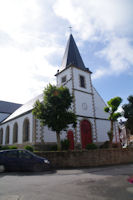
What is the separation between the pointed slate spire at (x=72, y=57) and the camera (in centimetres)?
2379

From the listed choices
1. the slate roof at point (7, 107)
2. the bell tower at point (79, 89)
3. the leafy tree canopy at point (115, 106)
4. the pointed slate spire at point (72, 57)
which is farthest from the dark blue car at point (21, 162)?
the slate roof at point (7, 107)

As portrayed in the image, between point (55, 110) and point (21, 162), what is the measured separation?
18.7 feet

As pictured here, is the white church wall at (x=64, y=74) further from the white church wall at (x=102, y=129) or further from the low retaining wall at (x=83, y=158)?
the low retaining wall at (x=83, y=158)

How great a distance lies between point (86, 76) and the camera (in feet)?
78.1

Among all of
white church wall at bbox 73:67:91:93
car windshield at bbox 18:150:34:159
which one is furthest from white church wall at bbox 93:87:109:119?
car windshield at bbox 18:150:34:159

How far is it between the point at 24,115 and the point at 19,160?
476 inches

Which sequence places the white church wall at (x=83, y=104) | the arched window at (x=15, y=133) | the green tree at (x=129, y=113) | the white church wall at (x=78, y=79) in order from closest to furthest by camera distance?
the white church wall at (x=83, y=104) → the white church wall at (x=78, y=79) → the arched window at (x=15, y=133) → the green tree at (x=129, y=113)

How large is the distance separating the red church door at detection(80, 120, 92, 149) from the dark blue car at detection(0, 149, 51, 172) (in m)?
10.9

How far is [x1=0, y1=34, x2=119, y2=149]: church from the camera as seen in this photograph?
57.7 ft

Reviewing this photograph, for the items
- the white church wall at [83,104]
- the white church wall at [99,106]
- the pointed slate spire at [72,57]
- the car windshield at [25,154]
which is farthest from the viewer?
the pointed slate spire at [72,57]

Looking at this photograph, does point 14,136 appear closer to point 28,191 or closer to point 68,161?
point 68,161

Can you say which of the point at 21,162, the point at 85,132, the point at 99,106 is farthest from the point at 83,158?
the point at 99,106

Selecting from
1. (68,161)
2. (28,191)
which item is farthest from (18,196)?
(68,161)

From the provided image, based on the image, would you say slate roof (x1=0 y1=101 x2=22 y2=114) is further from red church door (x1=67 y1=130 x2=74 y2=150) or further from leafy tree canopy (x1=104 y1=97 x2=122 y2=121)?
leafy tree canopy (x1=104 y1=97 x2=122 y2=121)
